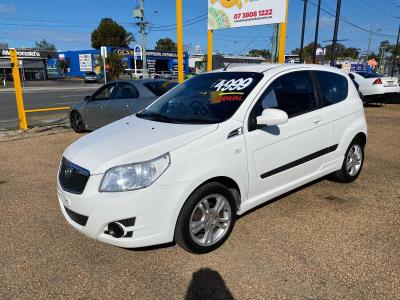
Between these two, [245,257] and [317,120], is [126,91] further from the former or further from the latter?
[245,257]

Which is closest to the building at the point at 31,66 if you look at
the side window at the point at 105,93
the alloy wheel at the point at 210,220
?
the side window at the point at 105,93

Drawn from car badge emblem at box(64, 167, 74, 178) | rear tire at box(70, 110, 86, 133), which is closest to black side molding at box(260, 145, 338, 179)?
car badge emblem at box(64, 167, 74, 178)

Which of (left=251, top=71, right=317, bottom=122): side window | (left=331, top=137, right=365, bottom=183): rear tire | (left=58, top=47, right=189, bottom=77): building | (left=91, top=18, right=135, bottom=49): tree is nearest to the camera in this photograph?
(left=251, top=71, right=317, bottom=122): side window

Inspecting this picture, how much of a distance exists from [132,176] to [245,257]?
126cm

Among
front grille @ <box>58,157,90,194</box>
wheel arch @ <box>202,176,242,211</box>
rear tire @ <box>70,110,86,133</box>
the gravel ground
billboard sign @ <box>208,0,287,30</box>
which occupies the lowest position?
the gravel ground

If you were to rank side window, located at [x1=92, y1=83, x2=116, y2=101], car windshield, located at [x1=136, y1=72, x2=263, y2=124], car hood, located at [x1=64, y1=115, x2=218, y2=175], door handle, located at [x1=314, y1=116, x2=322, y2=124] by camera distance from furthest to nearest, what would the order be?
side window, located at [x1=92, y1=83, x2=116, y2=101]
door handle, located at [x1=314, y1=116, x2=322, y2=124]
car windshield, located at [x1=136, y1=72, x2=263, y2=124]
car hood, located at [x1=64, y1=115, x2=218, y2=175]

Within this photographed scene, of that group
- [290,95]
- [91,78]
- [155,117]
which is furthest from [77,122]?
[91,78]

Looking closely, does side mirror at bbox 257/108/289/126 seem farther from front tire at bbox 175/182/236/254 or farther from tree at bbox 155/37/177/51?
tree at bbox 155/37/177/51

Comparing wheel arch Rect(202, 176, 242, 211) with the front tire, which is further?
wheel arch Rect(202, 176, 242, 211)

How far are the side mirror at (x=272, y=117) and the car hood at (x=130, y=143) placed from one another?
0.46 m

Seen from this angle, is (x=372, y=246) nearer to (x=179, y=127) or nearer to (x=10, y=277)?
(x=179, y=127)

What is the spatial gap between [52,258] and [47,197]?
1.61 m

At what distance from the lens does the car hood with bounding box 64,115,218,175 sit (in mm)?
2852

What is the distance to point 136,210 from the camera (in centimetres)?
275
